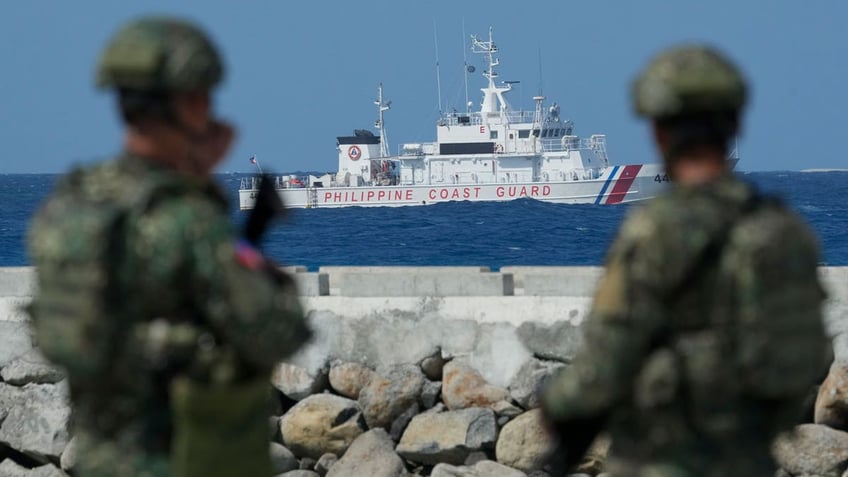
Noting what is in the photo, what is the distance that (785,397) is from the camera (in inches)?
98.6

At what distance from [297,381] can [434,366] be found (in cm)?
75

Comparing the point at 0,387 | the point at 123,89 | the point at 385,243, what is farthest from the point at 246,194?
the point at 123,89

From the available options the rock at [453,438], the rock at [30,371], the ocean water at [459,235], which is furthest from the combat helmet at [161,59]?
the ocean water at [459,235]

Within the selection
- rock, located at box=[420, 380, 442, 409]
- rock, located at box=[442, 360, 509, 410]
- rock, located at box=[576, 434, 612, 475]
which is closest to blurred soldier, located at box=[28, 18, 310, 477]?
rock, located at box=[576, 434, 612, 475]

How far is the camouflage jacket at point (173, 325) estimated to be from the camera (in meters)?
2.46

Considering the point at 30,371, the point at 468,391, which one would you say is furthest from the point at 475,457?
the point at 30,371

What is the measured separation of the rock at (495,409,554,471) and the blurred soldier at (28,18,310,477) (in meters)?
4.85

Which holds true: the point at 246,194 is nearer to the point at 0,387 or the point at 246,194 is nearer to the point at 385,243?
the point at 385,243

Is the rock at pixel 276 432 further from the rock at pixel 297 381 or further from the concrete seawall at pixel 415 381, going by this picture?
the rock at pixel 297 381

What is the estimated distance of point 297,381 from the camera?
318 inches

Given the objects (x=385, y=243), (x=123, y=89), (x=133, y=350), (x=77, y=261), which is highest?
(x=123, y=89)

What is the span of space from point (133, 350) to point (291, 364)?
5626 mm

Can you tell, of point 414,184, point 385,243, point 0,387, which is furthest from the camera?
point 414,184

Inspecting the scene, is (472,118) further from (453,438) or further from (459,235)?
(453,438)
